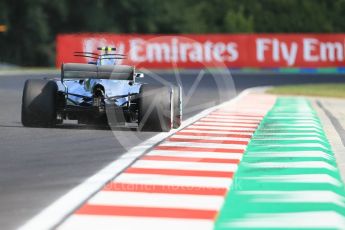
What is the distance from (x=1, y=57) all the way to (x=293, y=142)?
55758 millimetres

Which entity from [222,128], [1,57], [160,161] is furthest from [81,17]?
[160,161]

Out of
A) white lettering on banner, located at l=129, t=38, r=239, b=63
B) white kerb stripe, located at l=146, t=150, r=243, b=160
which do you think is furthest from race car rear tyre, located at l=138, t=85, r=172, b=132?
white lettering on banner, located at l=129, t=38, r=239, b=63

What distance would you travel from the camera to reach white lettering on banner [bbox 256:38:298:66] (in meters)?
53.3

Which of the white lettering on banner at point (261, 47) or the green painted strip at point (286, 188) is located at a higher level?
the white lettering on banner at point (261, 47)

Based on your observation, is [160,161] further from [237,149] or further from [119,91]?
[119,91]

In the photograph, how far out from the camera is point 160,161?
10820 mm

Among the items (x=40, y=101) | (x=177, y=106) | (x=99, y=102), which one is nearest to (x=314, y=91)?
(x=177, y=106)

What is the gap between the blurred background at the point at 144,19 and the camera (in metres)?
67.9

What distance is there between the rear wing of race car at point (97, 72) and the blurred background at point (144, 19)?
168 feet

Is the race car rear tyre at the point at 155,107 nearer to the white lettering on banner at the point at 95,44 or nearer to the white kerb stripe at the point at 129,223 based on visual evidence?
the white kerb stripe at the point at 129,223

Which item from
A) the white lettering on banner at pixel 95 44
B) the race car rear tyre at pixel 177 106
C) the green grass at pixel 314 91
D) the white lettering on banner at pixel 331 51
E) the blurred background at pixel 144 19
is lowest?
the green grass at pixel 314 91

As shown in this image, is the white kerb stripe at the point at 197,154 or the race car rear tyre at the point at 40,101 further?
the race car rear tyre at the point at 40,101

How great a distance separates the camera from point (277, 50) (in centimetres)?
5375

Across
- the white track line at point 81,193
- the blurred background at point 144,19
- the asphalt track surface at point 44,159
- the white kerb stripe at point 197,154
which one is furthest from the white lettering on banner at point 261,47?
the white kerb stripe at point 197,154
